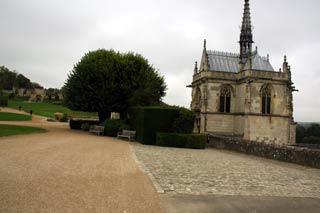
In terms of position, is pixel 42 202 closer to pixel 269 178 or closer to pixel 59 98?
pixel 269 178

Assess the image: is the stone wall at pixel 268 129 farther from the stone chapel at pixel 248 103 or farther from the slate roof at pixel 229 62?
the slate roof at pixel 229 62

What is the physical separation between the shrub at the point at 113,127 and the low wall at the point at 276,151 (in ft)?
25.9

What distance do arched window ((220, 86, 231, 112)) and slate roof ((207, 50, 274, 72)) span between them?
10.2 ft

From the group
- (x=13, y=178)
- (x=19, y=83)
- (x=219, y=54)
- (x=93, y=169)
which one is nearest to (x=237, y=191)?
(x=93, y=169)

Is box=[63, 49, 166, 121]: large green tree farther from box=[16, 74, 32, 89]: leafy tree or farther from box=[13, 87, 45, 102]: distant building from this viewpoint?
box=[16, 74, 32, 89]: leafy tree

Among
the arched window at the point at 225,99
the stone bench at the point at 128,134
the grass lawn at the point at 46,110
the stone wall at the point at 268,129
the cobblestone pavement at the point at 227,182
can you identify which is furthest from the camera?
the grass lawn at the point at 46,110

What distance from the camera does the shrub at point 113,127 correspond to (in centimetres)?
2050

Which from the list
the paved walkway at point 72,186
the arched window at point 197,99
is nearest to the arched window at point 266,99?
the arched window at point 197,99

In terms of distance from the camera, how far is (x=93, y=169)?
307 inches

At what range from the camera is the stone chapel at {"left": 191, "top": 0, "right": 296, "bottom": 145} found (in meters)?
25.7

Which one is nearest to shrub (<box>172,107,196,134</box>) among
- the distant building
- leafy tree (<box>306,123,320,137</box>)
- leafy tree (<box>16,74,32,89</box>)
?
leafy tree (<box>306,123,320,137</box>)

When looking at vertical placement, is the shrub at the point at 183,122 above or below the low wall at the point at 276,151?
above

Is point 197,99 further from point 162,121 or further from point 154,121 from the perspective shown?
point 154,121

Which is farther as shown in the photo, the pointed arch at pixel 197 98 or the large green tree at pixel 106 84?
the pointed arch at pixel 197 98
